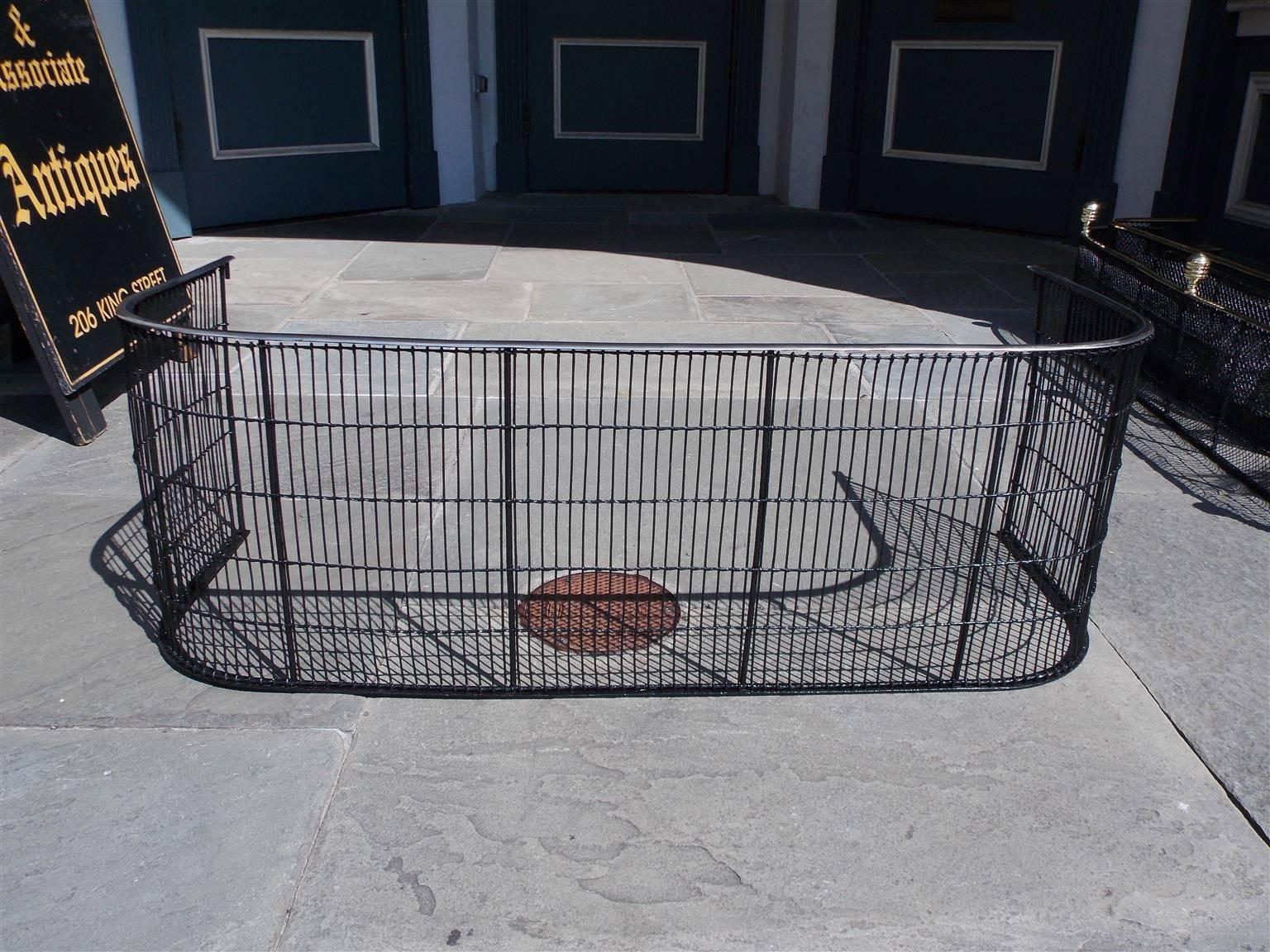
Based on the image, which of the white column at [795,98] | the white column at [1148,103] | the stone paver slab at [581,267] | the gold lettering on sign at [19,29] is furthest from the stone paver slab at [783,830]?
the white column at [795,98]

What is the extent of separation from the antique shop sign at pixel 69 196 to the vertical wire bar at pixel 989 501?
4.46 m

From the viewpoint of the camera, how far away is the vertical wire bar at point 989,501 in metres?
3.77

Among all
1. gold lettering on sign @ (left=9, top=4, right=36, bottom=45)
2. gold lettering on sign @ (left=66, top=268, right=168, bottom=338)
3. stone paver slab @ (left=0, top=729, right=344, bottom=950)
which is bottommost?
stone paver slab @ (left=0, top=729, right=344, bottom=950)

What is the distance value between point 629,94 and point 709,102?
905 millimetres

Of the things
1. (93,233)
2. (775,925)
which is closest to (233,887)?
(775,925)

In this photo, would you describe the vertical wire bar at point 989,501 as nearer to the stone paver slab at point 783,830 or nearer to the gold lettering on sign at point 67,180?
the stone paver slab at point 783,830

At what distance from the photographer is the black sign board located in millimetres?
5676

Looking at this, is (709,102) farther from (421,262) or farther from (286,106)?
(421,262)

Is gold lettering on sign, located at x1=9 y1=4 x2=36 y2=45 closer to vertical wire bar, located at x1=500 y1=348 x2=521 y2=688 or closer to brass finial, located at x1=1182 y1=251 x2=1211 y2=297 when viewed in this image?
vertical wire bar, located at x1=500 y1=348 x2=521 y2=688

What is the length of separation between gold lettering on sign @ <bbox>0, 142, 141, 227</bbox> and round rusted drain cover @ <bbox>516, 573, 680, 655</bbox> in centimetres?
342

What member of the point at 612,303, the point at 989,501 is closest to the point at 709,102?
the point at 612,303

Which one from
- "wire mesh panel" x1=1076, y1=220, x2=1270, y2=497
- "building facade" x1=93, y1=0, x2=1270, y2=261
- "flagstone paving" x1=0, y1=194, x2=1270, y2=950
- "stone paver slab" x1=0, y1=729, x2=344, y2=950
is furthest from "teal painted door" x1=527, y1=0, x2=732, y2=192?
"stone paver slab" x1=0, y1=729, x2=344, y2=950

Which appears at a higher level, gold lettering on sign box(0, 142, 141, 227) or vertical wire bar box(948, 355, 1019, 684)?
gold lettering on sign box(0, 142, 141, 227)

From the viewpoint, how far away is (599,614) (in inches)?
169
